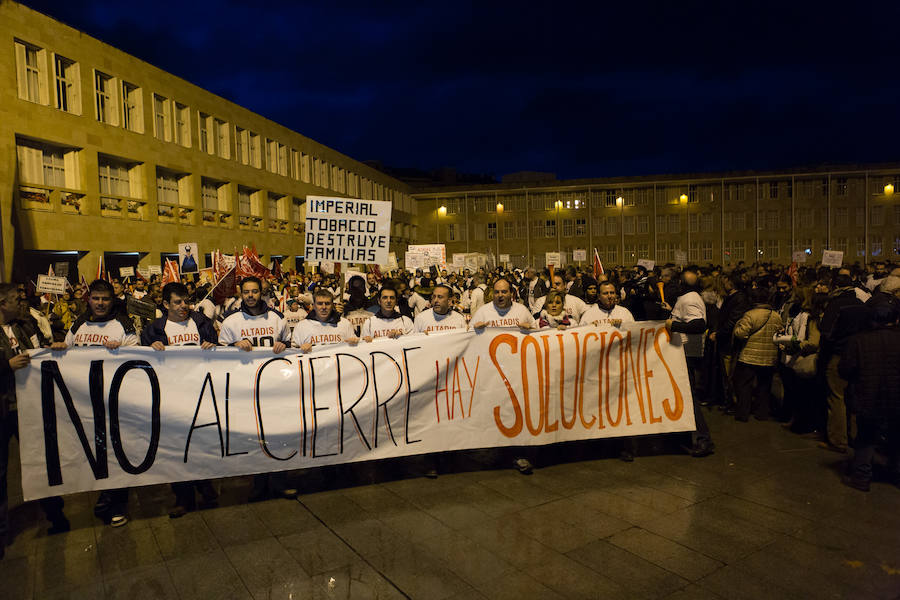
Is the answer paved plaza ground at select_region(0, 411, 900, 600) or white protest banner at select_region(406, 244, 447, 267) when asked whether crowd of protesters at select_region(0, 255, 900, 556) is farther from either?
white protest banner at select_region(406, 244, 447, 267)

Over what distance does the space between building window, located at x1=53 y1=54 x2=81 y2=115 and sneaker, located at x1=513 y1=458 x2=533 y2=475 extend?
24.2 m

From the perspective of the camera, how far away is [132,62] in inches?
1020

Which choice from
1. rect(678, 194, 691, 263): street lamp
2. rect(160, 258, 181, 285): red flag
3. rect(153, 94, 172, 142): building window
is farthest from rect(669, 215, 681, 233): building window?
rect(160, 258, 181, 285): red flag

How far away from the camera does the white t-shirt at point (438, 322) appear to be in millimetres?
6402

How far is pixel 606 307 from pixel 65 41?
80.7ft

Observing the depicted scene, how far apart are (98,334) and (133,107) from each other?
81.5 feet

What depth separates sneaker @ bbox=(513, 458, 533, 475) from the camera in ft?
18.7

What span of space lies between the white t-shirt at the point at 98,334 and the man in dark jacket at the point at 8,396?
43 centimetres

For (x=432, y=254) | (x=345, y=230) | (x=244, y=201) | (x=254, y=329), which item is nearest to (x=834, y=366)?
(x=345, y=230)

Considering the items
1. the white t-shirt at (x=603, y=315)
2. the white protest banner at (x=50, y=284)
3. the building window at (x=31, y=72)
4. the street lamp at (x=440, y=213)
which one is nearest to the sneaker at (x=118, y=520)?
the white t-shirt at (x=603, y=315)

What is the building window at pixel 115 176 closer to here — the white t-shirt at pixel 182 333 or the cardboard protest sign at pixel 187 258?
the cardboard protest sign at pixel 187 258

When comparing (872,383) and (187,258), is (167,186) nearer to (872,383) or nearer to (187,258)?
(187,258)

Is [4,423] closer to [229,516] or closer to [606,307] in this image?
[229,516]

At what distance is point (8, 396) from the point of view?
479 cm
